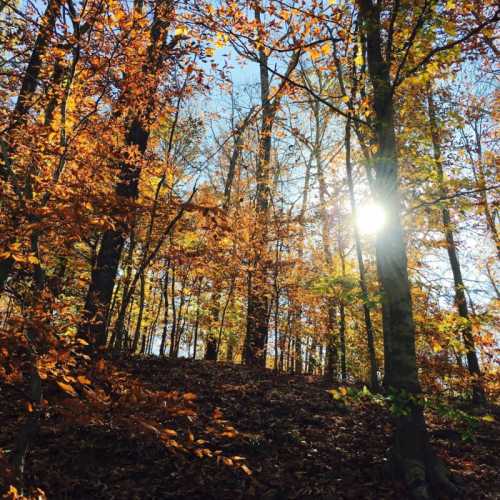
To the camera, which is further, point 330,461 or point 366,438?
point 366,438

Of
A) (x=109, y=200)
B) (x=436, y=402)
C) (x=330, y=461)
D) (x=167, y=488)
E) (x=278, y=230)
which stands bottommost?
(x=167, y=488)

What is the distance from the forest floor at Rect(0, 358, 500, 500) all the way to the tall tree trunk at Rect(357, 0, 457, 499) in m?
0.36

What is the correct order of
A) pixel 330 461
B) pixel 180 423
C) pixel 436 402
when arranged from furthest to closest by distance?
pixel 180 423 → pixel 330 461 → pixel 436 402

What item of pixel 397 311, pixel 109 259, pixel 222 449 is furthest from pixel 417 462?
pixel 109 259

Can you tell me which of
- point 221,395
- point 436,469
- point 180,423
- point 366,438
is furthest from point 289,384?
point 436,469

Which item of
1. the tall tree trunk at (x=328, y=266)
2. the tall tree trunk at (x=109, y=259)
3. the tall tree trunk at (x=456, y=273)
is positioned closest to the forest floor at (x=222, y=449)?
the tall tree trunk at (x=109, y=259)

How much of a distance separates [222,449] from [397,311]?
3.43m

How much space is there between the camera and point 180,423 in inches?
245

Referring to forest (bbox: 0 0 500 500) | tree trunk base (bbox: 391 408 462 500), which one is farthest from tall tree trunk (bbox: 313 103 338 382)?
tree trunk base (bbox: 391 408 462 500)

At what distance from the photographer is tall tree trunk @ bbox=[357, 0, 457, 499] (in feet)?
14.9

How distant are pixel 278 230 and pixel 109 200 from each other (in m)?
9.87

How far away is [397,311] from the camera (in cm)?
485

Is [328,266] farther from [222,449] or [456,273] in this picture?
[222,449]

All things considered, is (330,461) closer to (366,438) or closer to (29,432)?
(366,438)
